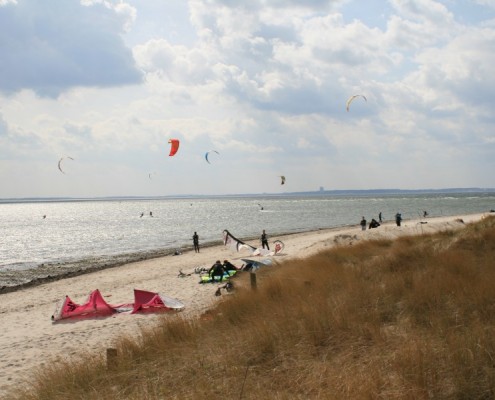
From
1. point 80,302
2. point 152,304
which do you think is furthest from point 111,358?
point 80,302

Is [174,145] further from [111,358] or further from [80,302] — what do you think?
[111,358]

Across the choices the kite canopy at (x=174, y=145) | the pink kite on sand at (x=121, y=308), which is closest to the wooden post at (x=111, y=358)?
the pink kite on sand at (x=121, y=308)

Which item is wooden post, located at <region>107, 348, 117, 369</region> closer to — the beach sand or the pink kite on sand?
the beach sand

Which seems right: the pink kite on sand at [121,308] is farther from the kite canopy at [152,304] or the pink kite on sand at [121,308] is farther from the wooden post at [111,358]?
the wooden post at [111,358]

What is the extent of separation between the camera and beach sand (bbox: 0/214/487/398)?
29.8 ft

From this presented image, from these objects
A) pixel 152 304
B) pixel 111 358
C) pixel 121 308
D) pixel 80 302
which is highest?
pixel 111 358

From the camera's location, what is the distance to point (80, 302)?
16.5 metres

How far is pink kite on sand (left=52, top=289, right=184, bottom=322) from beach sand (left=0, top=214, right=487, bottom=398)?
375 mm

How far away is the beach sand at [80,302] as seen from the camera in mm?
9086

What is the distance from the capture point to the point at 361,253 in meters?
13.1

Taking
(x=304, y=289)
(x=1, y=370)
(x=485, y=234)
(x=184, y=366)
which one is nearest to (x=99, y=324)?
(x=1, y=370)

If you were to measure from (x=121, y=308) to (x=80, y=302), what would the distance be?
13.8 ft

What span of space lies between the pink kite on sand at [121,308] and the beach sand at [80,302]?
38 centimetres

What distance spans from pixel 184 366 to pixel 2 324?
35.3 feet
